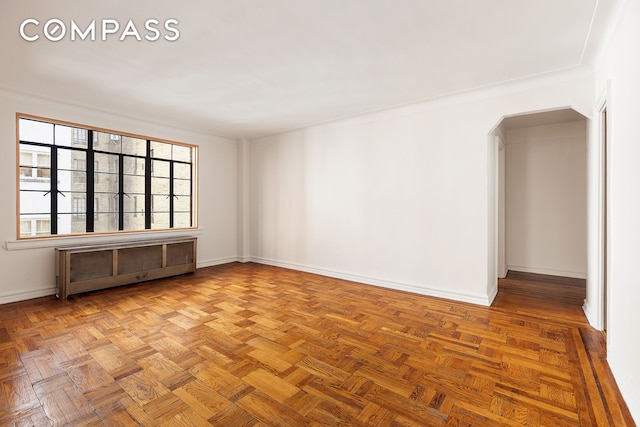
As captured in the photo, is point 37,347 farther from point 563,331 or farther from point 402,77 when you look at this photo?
point 563,331

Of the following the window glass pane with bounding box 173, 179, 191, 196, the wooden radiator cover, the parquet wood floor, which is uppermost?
the window glass pane with bounding box 173, 179, 191, 196

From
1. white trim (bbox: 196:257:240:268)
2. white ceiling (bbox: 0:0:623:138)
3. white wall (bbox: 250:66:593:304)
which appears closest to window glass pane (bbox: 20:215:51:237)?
white ceiling (bbox: 0:0:623:138)

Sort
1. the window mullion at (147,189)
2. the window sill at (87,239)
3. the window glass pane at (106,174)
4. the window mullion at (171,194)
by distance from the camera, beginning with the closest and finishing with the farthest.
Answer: the window sill at (87,239), the window glass pane at (106,174), the window mullion at (147,189), the window mullion at (171,194)

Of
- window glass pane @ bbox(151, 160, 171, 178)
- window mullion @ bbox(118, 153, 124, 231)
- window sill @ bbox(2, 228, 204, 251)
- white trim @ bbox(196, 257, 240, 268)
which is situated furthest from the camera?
A: white trim @ bbox(196, 257, 240, 268)

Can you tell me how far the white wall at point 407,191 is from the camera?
146 inches

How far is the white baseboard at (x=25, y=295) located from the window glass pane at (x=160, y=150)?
8.15 feet

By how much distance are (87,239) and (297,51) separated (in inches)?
159

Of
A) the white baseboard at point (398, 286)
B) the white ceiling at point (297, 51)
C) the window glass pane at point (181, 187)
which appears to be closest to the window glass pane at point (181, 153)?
the window glass pane at point (181, 187)

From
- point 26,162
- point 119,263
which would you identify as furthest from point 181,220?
point 26,162

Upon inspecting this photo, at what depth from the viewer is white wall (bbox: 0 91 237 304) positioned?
150 inches

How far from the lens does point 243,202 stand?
654cm

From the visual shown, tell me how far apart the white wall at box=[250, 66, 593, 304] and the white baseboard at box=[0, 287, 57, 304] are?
3421mm

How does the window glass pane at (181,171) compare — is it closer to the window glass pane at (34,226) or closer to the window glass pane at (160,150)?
the window glass pane at (160,150)

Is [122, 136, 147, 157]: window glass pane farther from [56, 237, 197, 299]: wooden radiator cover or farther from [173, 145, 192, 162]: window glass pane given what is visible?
[56, 237, 197, 299]: wooden radiator cover
